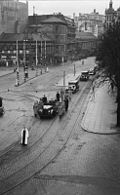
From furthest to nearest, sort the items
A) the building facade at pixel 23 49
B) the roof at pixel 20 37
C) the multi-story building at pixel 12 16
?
1. the multi-story building at pixel 12 16
2. the roof at pixel 20 37
3. the building facade at pixel 23 49

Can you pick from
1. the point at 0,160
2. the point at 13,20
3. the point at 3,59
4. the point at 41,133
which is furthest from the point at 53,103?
the point at 13,20

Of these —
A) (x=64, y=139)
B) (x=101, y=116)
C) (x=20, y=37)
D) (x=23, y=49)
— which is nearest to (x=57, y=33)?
(x=20, y=37)

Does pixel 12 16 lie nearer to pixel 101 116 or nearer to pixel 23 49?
pixel 23 49

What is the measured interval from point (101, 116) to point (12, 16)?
100885 mm

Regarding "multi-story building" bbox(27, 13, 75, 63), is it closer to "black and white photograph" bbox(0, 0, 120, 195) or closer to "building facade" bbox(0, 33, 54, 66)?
"building facade" bbox(0, 33, 54, 66)

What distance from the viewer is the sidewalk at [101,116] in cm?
2830

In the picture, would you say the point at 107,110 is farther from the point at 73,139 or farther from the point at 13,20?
the point at 13,20

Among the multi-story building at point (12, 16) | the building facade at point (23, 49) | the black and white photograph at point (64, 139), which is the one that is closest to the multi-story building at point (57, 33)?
the multi-story building at point (12, 16)

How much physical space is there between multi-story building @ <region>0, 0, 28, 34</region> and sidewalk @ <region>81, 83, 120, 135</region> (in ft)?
272

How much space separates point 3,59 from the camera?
11112cm

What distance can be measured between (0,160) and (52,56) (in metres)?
99.0

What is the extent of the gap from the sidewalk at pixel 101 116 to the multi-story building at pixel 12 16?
3261 inches

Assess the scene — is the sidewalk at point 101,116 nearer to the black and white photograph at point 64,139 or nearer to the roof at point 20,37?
the black and white photograph at point 64,139

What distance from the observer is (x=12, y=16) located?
12688cm
